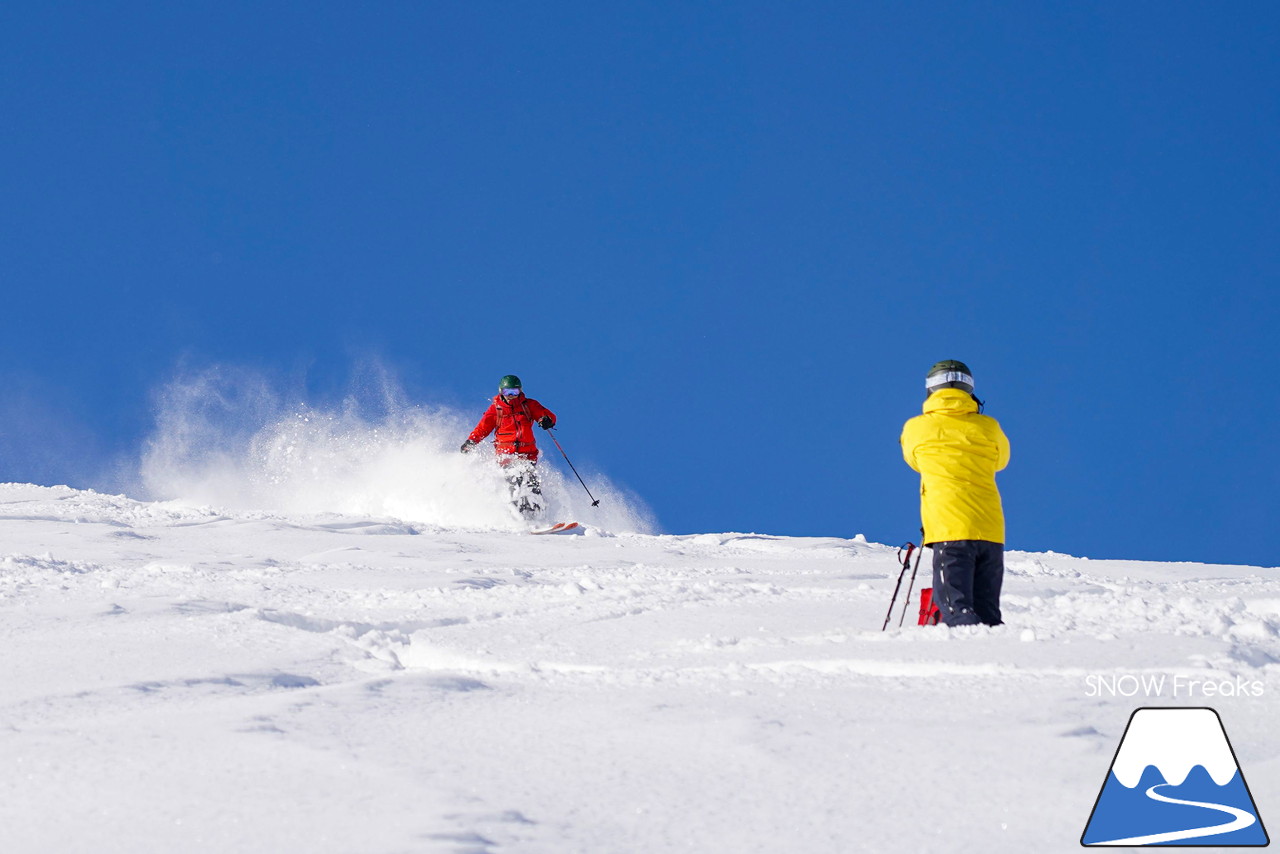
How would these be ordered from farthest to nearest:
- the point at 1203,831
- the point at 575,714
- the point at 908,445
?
the point at 908,445 < the point at 575,714 < the point at 1203,831

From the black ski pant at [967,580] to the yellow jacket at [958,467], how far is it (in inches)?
2.4

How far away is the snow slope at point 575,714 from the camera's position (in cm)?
247

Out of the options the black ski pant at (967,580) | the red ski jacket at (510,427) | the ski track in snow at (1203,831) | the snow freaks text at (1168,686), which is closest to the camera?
the ski track in snow at (1203,831)

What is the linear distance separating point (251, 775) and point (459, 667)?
1.68m

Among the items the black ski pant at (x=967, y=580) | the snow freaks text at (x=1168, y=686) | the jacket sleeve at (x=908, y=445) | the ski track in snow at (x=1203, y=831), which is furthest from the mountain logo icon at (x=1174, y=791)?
the jacket sleeve at (x=908, y=445)

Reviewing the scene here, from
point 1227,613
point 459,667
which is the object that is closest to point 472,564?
point 459,667

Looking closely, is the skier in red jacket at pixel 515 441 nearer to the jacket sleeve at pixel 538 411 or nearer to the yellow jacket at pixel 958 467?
the jacket sleeve at pixel 538 411

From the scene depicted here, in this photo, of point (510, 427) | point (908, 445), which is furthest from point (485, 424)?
point (908, 445)

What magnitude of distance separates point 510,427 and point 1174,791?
474 inches

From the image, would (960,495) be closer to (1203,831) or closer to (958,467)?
(958,467)

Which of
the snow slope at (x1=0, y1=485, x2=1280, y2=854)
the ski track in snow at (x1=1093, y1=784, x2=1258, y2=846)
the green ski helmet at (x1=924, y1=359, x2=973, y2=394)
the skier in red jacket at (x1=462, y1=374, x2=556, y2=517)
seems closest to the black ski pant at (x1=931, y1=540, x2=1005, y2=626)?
the snow slope at (x1=0, y1=485, x2=1280, y2=854)

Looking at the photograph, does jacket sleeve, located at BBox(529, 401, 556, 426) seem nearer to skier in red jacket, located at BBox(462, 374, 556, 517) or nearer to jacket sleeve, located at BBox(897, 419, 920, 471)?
skier in red jacket, located at BBox(462, 374, 556, 517)

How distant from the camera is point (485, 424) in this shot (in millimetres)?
14359

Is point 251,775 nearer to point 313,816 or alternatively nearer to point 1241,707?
point 313,816
